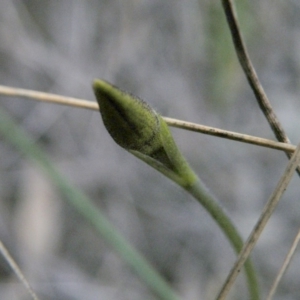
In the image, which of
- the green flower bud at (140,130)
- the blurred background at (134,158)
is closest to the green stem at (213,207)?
the green flower bud at (140,130)

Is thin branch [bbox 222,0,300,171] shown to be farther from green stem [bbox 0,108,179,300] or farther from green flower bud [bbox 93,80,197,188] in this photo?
green stem [bbox 0,108,179,300]

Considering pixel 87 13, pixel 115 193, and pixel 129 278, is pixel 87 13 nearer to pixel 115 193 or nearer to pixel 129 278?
pixel 115 193

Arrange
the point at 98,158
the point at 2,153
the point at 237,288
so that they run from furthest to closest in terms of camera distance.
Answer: the point at 2,153 → the point at 98,158 → the point at 237,288

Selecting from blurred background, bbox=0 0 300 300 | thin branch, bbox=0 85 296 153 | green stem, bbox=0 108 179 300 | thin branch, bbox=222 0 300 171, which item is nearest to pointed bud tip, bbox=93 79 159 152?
thin branch, bbox=0 85 296 153

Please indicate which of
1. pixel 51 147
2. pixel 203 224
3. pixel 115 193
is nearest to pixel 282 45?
pixel 203 224

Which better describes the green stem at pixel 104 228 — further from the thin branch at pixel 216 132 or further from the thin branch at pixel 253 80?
the thin branch at pixel 253 80

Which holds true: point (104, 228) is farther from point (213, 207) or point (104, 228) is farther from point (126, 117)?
point (126, 117)
